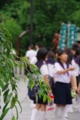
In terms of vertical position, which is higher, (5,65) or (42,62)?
(42,62)

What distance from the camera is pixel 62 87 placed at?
995 centimetres

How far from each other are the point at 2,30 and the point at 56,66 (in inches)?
239

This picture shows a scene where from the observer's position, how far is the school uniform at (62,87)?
9.86 m

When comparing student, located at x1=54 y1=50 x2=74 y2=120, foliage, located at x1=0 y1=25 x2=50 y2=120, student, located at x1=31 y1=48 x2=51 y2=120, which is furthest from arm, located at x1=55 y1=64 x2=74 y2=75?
foliage, located at x1=0 y1=25 x2=50 y2=120

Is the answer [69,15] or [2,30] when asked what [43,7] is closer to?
[69,15]

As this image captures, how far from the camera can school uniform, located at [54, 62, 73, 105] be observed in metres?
9.86

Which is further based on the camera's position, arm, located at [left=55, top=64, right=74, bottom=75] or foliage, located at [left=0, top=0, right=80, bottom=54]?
foliage, located at [left=0, top=0, right=80, bottom=54]

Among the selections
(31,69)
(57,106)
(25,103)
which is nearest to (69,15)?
(25,103)

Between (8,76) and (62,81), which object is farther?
(62,81)

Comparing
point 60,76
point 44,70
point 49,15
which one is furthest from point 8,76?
point 49,15

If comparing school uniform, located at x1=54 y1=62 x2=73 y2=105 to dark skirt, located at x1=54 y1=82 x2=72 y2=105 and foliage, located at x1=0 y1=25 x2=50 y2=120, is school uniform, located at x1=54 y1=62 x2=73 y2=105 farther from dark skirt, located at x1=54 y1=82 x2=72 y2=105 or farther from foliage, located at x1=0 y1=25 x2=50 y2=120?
foliage, located at x1=0 y1=25 x2=50 y2=120

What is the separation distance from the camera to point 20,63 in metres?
3.89

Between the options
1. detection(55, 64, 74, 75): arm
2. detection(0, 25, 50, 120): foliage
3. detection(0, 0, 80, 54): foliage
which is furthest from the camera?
detection(0, 0, 80, 54): foliage

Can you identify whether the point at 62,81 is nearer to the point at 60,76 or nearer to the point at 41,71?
the point at 60,76
